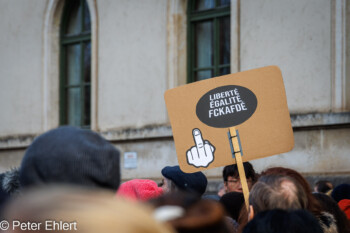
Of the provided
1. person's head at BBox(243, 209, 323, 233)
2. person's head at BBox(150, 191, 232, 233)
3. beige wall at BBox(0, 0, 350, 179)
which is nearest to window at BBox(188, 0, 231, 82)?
beige wall at BBox(0, 0, 350, 179)

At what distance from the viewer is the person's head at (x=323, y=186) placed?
7436 mm

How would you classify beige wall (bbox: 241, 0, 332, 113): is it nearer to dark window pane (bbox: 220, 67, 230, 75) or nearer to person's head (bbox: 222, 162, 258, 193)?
dark window pane (bbox: 220, 67, 230, 75)

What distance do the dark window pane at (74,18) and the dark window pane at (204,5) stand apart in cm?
272

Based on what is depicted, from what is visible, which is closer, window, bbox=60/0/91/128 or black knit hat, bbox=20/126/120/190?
black knit hat, bbox=20/126/120/190

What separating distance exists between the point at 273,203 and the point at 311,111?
5.83m

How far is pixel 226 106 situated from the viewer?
3.99 meters

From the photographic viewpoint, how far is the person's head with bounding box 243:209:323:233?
2326mm

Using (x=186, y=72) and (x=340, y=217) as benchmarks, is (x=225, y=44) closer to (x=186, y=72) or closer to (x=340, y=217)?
(x=186, y=72)

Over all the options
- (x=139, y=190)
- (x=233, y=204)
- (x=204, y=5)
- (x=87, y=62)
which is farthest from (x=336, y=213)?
(x=87, y=62)

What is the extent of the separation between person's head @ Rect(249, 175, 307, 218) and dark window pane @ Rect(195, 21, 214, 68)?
7.39 metres

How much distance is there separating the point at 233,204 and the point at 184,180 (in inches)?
14.6

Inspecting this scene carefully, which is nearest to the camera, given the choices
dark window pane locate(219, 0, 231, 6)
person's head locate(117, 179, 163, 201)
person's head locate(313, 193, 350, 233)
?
person's head locate(313, 193, 350, 233)

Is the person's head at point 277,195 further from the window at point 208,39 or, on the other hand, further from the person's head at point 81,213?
the window at point 208,39

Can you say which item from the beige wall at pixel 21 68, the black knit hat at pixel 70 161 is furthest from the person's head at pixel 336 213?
the beige wall at pixel 21 68
